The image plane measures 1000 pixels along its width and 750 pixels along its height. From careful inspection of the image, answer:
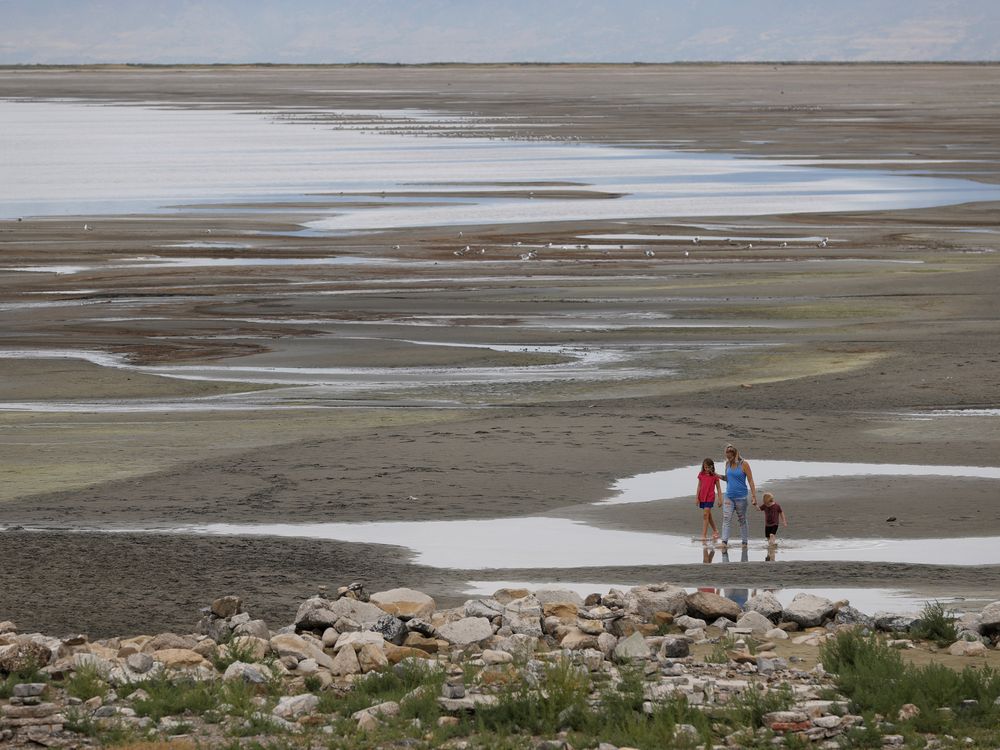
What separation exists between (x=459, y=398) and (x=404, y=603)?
1190cm

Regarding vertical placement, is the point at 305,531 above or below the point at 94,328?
below

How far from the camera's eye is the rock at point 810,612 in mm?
12859

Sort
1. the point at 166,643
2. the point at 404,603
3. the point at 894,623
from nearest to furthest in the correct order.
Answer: the point at 166,643, the point at 894,623, the point at 404,603

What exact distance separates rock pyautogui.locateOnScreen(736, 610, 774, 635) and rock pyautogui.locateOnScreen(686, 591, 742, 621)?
15cm

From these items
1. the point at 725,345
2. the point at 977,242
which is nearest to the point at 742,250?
the point at 977,242

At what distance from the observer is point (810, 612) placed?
1288cm

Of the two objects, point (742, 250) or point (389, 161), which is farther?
point (389, 161)

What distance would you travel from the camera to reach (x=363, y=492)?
1947 cm

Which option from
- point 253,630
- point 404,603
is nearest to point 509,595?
point 404,603

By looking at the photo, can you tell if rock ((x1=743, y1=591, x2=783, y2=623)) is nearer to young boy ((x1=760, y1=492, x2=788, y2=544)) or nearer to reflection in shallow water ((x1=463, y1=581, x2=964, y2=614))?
reflection in shallow water ((x1=463, y1=581, x2=964, y2=614))

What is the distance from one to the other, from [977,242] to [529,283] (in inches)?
548

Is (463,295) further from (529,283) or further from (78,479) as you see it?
(78,479)

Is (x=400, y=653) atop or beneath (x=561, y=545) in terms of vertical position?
beneath

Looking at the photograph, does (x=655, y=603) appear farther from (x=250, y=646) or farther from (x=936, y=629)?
(x=250, y=646)
